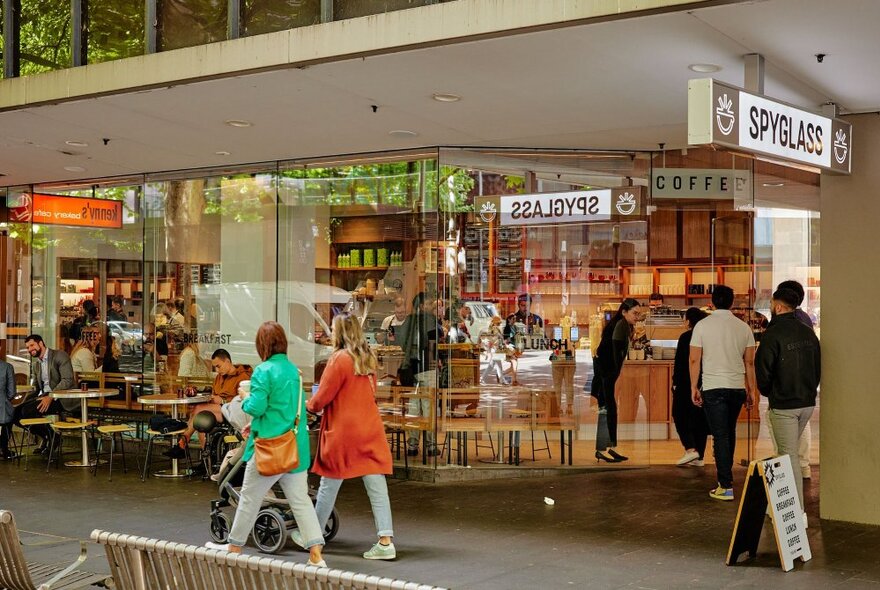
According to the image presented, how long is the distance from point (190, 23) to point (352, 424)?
396 cm

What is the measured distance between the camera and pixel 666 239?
17.7 meters

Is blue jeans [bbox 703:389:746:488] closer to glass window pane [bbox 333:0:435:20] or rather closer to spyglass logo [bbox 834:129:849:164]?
spyglass logo [bbox 834:129:849:164]

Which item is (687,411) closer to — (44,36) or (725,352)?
(725,352)

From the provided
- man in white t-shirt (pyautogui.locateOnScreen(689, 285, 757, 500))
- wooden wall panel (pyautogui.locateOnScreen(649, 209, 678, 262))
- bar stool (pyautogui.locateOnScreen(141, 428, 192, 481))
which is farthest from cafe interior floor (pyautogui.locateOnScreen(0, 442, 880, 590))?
wooden wall panel (pyautogui.locateOnScreen(649, 209, 678, 262))

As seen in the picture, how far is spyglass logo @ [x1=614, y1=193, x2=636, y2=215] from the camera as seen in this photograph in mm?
11633

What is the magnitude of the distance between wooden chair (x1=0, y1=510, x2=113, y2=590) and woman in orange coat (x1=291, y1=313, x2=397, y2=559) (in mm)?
2231

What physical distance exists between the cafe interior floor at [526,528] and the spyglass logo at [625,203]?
2873 mm

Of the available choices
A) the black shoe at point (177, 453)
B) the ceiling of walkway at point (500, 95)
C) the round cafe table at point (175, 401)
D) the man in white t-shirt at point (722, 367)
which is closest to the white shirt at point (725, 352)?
the man in white t-shirt at point (722, 367)

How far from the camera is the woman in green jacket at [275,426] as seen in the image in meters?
7.10

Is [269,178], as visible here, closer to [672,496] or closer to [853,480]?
[672,496]

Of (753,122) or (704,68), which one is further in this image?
(704,68)

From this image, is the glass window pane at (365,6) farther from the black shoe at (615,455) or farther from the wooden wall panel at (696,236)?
the wooden wall panel at (696,236)

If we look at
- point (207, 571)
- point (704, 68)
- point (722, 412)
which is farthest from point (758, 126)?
point (207, 571)

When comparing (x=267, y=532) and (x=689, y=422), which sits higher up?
(x=689, y=422)
